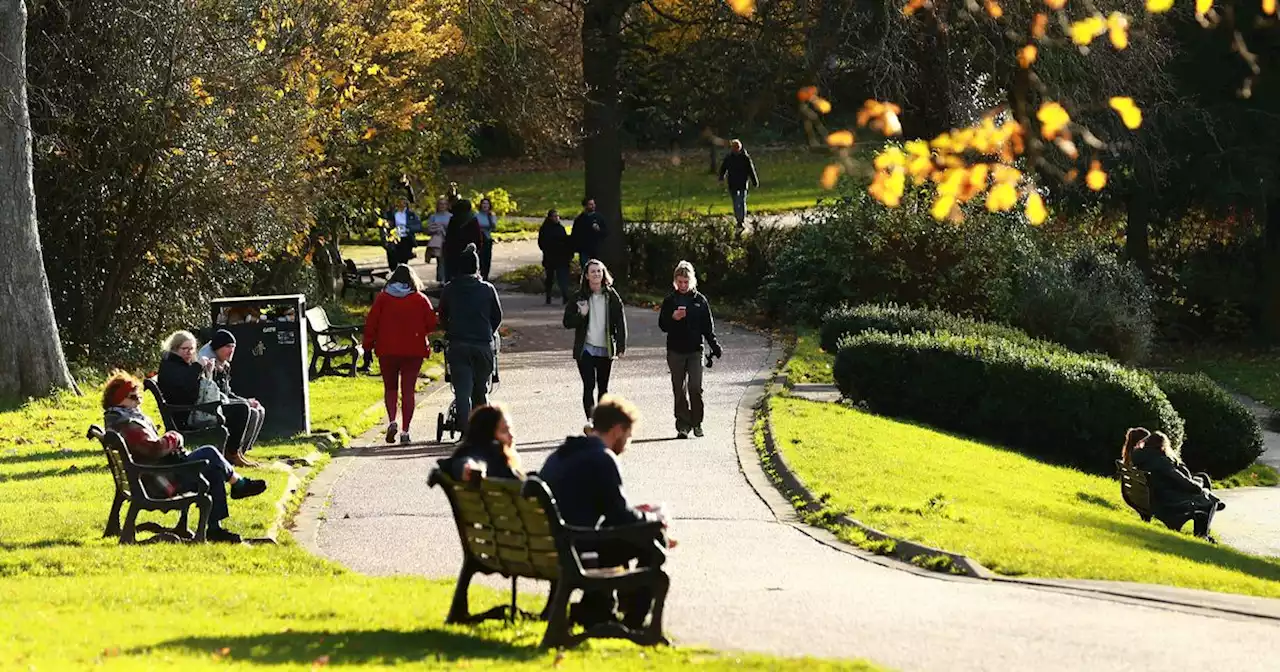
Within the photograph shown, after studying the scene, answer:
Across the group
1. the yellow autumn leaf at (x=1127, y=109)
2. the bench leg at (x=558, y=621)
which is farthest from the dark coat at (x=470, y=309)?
the yellow autumn leaf at (x=1127, y=109)

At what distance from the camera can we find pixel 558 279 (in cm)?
3341

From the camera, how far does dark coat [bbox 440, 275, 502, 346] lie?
1841cm

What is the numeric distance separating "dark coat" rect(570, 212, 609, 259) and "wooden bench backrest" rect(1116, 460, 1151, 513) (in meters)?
16.4

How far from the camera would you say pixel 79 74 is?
24328 mm

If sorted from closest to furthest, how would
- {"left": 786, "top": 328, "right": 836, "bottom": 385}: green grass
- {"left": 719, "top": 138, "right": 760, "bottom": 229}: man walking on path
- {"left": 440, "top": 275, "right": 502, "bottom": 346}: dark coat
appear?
{"left": 440, "top": 275, "right": 502, "bottom": 346}: dark coat
{"left": 786, "top": 328, "right": 836, "bottom": 385}: green grass
{"left": 719, "top": 138, "right": 760, "bottom": 229}: man walking on path

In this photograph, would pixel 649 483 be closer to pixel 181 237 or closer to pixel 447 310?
pixel 447 310

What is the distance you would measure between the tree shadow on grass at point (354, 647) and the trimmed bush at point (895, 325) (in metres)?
16.8

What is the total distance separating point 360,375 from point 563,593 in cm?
1606

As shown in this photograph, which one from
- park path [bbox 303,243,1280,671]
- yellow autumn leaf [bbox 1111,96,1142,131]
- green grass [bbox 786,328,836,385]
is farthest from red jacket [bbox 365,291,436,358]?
yellow autumn leaf [bbox 1111,96,1142,131]

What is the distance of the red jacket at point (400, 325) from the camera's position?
18.6 m

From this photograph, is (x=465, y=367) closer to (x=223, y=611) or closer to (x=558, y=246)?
(x=223, y=611)

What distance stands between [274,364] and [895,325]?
10520 mm

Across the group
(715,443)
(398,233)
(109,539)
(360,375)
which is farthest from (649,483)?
(398,233)

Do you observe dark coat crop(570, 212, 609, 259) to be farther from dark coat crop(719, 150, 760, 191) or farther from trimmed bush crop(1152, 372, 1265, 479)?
trimmed bush crop(1152, 372, 1265, 479)
